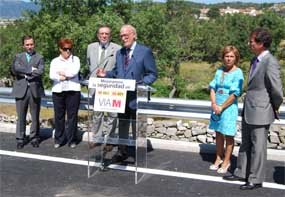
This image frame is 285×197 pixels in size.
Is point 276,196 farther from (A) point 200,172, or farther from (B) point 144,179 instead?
(B) point 144,179

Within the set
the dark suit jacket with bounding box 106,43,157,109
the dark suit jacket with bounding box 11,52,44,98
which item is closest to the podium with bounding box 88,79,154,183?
the dark suit jacket with bounding box 106,43,157,109

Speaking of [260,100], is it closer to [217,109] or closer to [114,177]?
[217,109]

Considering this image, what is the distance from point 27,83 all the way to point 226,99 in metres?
2.81

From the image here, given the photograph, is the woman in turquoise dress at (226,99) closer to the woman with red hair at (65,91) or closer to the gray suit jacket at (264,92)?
the gray suit jacket at (264,92)

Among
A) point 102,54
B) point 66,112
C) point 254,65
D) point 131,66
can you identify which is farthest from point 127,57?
point 66,112

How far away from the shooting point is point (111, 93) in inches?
217

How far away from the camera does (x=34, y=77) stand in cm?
691

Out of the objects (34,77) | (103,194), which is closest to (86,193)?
(103,194)

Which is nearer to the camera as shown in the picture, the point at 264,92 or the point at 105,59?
the point at 264,92

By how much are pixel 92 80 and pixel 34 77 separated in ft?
5.30

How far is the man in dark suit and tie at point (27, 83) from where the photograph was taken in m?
6.89

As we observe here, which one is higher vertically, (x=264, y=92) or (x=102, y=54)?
(x=102, y=54)

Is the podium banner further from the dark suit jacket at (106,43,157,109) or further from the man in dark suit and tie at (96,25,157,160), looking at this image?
the dark suit jacket at (106,43,157,109)

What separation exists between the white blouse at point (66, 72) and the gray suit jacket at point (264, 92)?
2.58 m
